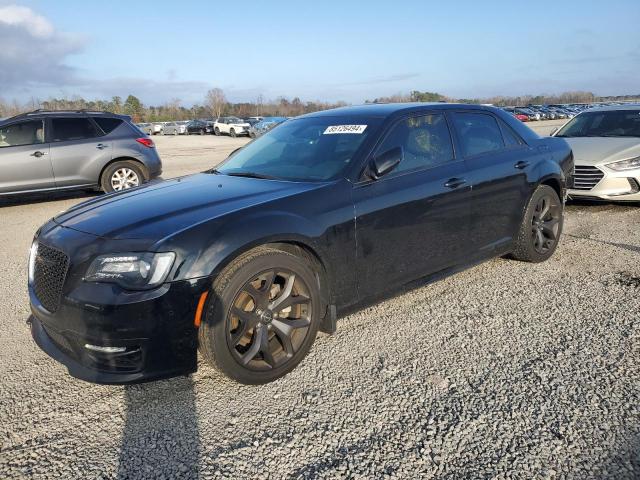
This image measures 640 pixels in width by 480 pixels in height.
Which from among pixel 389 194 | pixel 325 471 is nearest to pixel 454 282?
pixel 389 194

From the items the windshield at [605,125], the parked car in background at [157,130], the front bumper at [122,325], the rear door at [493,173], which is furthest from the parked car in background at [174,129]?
the front bumper at [122,325]

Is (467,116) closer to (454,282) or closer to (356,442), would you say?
(454,282)

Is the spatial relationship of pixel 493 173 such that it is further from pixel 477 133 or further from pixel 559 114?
pixel 559 114

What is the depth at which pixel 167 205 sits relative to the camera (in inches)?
127

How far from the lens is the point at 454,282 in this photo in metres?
4.57

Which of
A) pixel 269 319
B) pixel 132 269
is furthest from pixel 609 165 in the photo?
pixel 132 269

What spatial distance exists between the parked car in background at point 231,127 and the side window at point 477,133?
35665 mm

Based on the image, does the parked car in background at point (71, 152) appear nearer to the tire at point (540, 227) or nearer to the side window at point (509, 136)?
the side window at point (509, 136)

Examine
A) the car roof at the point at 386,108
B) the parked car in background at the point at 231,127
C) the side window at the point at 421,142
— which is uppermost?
the parked car in background at the point at 231,127

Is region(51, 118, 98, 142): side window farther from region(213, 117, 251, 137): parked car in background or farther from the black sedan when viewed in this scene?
region(213, 117, 251, 137): parked car in background

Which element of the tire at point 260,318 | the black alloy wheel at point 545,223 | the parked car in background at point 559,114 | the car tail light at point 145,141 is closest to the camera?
the tire at point 260,318

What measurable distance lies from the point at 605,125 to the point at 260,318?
7.88 metres

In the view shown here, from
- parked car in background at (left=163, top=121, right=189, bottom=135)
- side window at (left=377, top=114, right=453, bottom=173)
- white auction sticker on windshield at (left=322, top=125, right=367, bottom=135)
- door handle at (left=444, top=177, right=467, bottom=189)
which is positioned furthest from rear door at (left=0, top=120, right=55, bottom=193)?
parked car in background at (left=163, top=121, right=189, bottom=135)

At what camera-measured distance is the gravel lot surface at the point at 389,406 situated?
233 centimetres
